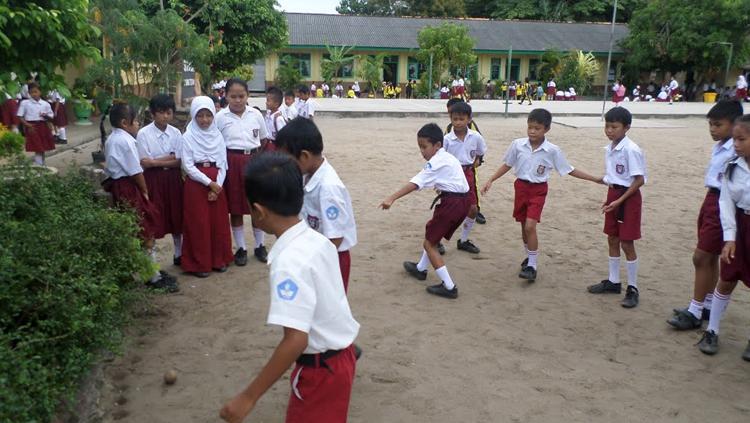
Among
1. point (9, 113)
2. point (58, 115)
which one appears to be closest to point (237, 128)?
point (9, 113)

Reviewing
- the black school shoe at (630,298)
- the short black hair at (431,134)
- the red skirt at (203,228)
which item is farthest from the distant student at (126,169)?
the black school shoe at (630,298)

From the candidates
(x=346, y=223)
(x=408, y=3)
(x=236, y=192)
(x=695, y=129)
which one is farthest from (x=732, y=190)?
(x=408, y=3)

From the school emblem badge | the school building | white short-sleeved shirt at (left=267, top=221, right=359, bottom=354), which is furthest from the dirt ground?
the school building

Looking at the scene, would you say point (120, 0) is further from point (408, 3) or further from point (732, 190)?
point (408, 3)

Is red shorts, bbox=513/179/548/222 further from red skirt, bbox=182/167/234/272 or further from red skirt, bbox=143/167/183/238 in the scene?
red skirt, bbox=143/167/183/238

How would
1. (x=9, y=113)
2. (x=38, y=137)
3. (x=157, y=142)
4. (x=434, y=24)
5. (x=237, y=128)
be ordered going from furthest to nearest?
(x=434, y=24) < (x=9, y=113) < (x=38, y=137) < (x=237, y=128) < (x=157, y=142)

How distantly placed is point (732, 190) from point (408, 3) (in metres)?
51.3

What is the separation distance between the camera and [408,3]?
170ft

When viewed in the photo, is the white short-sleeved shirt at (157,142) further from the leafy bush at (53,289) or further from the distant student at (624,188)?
the distant student at (624,188)

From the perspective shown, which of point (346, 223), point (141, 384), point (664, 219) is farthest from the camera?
point (664, 219)

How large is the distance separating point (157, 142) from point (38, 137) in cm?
647

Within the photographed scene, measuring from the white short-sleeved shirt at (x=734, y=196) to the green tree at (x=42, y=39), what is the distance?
4.24 metres

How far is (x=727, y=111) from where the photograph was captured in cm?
417

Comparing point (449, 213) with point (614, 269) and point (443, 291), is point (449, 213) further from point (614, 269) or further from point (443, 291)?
point (614, 269)
